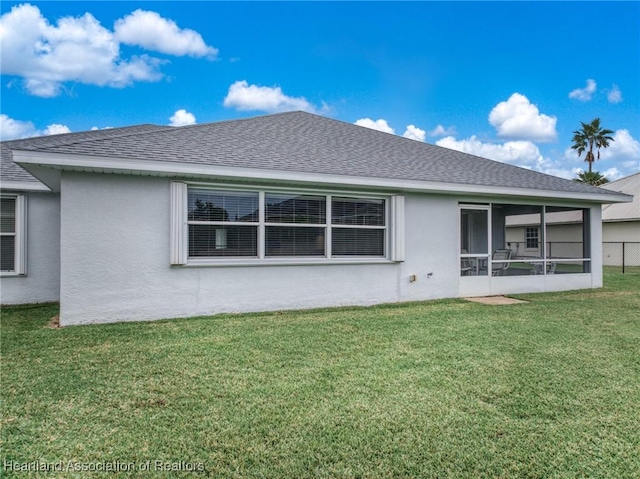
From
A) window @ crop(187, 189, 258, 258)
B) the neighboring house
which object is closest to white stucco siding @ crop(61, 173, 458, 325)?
the neighboring house

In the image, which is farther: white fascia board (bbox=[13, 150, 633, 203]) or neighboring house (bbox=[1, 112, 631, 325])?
neighboring house (bbox=[1, 112, 631, 325])

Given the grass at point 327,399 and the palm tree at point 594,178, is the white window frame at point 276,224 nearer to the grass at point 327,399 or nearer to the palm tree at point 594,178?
the grass at point 327,399

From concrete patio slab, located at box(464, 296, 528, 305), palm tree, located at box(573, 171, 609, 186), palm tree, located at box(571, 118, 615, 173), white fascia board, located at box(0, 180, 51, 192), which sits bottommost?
concrete patio slab, located at box(464, 296, 528, 305)

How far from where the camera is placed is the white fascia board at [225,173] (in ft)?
18.9

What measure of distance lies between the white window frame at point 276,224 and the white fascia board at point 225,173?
0.83ft

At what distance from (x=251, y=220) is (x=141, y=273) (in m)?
2.16

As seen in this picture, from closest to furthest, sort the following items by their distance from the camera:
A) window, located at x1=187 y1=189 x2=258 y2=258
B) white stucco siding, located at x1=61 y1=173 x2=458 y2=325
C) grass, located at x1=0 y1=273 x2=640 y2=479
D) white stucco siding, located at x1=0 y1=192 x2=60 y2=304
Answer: grass, located at x1=0 y1=273 x2=640 y2=479 → white stucco siding, located at x1=61 y1=173 x2=458 y2=325 → window, located at x1=187 y1=189 x2=258 y2=258 → white stucco siding, located at x1=0 y1=192 x2=60 y2=304

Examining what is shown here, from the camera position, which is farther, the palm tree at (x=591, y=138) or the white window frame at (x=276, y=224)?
the palm tree at (x=591, y=138)

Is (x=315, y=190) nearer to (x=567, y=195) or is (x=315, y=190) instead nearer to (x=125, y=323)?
(x=125, y=323)

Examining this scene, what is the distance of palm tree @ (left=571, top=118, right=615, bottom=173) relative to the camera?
34719 mm

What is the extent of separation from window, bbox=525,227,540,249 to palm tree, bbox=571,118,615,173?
18.0 metres

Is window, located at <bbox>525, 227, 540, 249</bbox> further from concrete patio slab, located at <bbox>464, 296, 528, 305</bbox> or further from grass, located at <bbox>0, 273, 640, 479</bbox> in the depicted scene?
grass, located at <bbox>0, 273, 640, 479</bbox>

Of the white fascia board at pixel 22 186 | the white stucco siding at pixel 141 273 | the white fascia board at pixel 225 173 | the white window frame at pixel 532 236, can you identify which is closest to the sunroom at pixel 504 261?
the white fascia board at pixel 225 173

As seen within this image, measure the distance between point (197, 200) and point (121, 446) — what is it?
483 cm
